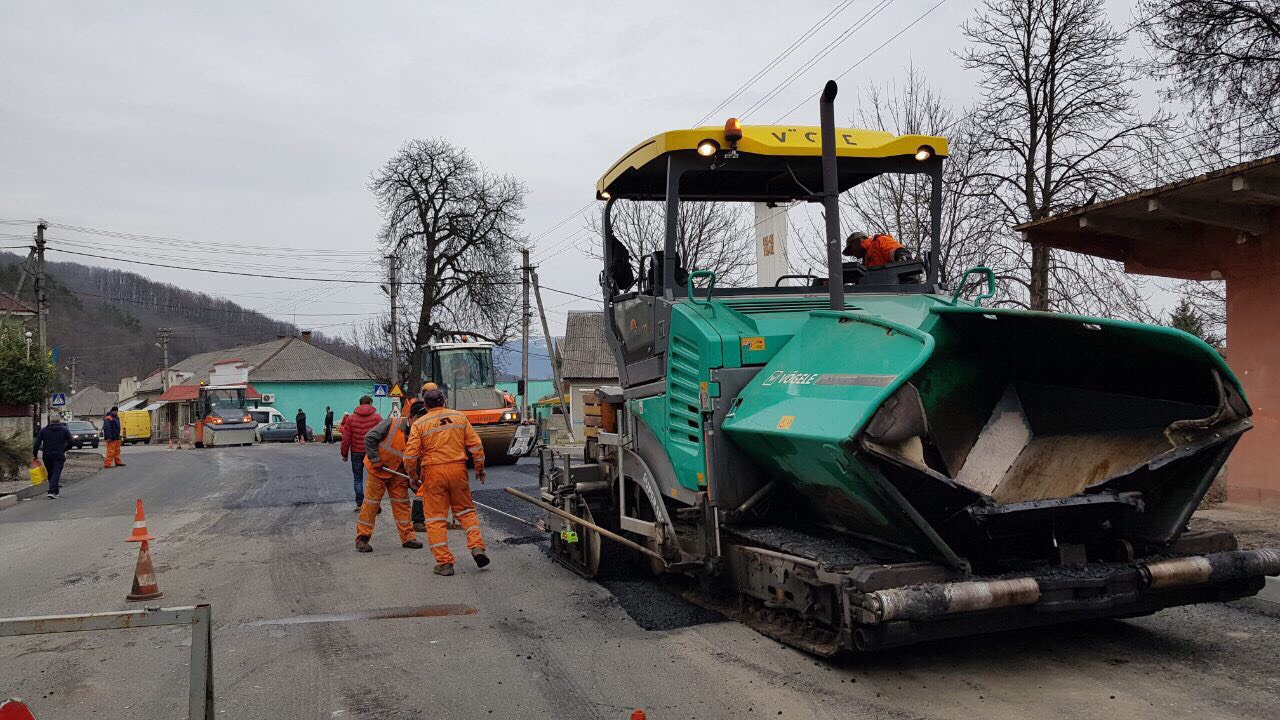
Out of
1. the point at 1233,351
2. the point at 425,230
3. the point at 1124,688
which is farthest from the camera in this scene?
the point at 425,230

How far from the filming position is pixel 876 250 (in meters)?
6.66

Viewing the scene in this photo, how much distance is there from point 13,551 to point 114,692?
22.8 ft

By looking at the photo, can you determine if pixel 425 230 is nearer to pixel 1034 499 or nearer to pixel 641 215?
pixel 641 215

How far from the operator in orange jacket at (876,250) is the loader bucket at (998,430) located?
148 centimetres

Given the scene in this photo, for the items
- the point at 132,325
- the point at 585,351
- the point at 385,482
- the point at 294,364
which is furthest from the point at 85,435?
the point at 132,325

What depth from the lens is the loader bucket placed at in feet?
14.4

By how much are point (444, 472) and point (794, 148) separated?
4127 millimetres

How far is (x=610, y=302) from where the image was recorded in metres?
7.44

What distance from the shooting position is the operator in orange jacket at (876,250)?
6586 millimetres

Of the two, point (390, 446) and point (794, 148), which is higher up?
point (794, 148)

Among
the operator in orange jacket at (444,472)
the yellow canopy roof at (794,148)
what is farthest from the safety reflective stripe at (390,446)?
the yellow canopy roof at (794,148)

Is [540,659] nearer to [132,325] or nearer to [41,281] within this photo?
[41,281]

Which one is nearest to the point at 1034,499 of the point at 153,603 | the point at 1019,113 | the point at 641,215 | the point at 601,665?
the point at 601,665

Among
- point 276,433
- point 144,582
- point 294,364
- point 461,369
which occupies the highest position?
point 294,364
